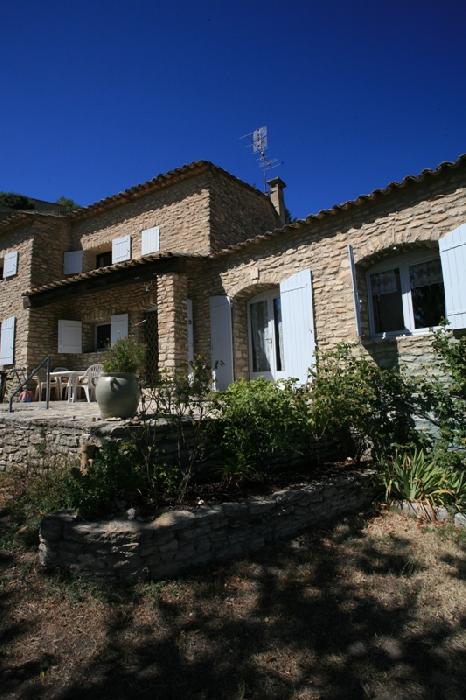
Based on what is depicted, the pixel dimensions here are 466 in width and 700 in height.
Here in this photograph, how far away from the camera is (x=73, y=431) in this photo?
14.3 ft

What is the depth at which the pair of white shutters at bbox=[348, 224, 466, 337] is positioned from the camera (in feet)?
16.8

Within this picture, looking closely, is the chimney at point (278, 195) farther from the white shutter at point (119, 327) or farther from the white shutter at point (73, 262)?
the white shutter at point (73, 262)

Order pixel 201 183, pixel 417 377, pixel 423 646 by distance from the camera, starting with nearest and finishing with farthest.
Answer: pixel 423 646 → pixel 417 377 → pixel 201 183

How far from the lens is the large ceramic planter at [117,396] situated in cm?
409

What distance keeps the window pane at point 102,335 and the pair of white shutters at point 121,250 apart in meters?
1.75

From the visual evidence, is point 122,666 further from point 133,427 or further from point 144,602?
point 133,427

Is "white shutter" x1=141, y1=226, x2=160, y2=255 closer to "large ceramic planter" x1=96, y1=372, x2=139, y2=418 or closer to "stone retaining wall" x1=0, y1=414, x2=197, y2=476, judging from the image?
"stone retaining wall" x1=0, y1=414, x2=197, y2=476

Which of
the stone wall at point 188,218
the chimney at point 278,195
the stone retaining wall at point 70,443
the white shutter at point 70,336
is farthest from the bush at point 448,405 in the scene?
the white shutter at point 70,336

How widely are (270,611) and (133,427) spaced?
76.0 inches

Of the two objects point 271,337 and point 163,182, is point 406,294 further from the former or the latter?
point 163,182

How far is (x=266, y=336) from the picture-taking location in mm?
8008

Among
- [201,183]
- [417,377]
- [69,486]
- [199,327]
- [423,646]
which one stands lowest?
[423,646]

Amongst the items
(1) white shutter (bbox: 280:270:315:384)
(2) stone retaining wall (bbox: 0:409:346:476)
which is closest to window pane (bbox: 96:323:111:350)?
(2) stone retaining wall (bbox: 0:409:346:476)

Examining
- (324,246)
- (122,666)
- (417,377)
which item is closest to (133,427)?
(122,666)
